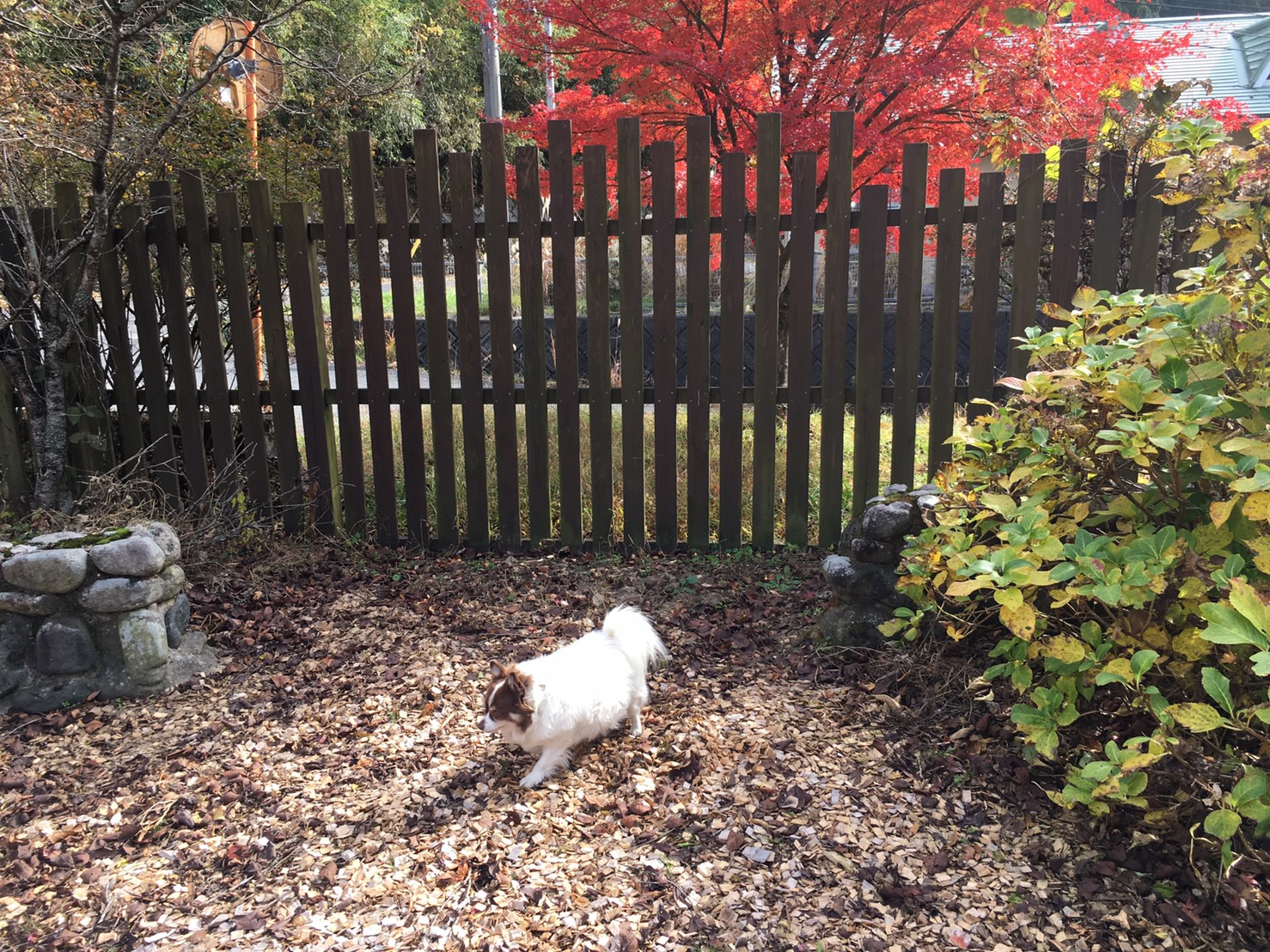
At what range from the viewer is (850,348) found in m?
9.55

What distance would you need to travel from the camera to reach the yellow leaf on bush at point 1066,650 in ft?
7.50

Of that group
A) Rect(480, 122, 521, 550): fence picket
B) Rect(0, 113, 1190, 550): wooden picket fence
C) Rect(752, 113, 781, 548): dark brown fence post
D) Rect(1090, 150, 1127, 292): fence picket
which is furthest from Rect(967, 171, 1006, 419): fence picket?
Rect(480, 122, 521, 550): fence picket

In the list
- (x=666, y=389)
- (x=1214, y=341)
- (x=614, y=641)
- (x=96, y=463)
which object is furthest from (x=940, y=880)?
(x=96, y=463)

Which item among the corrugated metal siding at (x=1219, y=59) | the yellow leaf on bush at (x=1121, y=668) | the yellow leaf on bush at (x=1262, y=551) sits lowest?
the yellow leaf on bush at (x=1121, y=668)

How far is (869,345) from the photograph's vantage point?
4586 mm

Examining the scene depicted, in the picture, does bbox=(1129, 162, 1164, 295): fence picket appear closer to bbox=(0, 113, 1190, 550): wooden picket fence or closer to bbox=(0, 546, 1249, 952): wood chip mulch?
bbox=(0, 113, 1190, 550): wooden picket fence

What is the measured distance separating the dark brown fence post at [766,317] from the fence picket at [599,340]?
836 millimetres

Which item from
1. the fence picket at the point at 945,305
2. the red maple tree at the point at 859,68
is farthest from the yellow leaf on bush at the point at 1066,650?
the red maple tree at the point at 859,68

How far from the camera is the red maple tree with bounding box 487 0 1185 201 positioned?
5.54m

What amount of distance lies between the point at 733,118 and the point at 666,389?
10.5ft

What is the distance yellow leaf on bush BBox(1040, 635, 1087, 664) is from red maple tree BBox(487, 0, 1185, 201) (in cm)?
399

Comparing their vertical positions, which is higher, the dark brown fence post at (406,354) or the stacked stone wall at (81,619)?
the dark brown fence post at (406,354)

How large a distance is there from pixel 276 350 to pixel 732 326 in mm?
2621

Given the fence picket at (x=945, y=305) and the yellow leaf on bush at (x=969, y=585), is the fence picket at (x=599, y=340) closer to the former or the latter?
the fence picket at (x=945, y=305)
